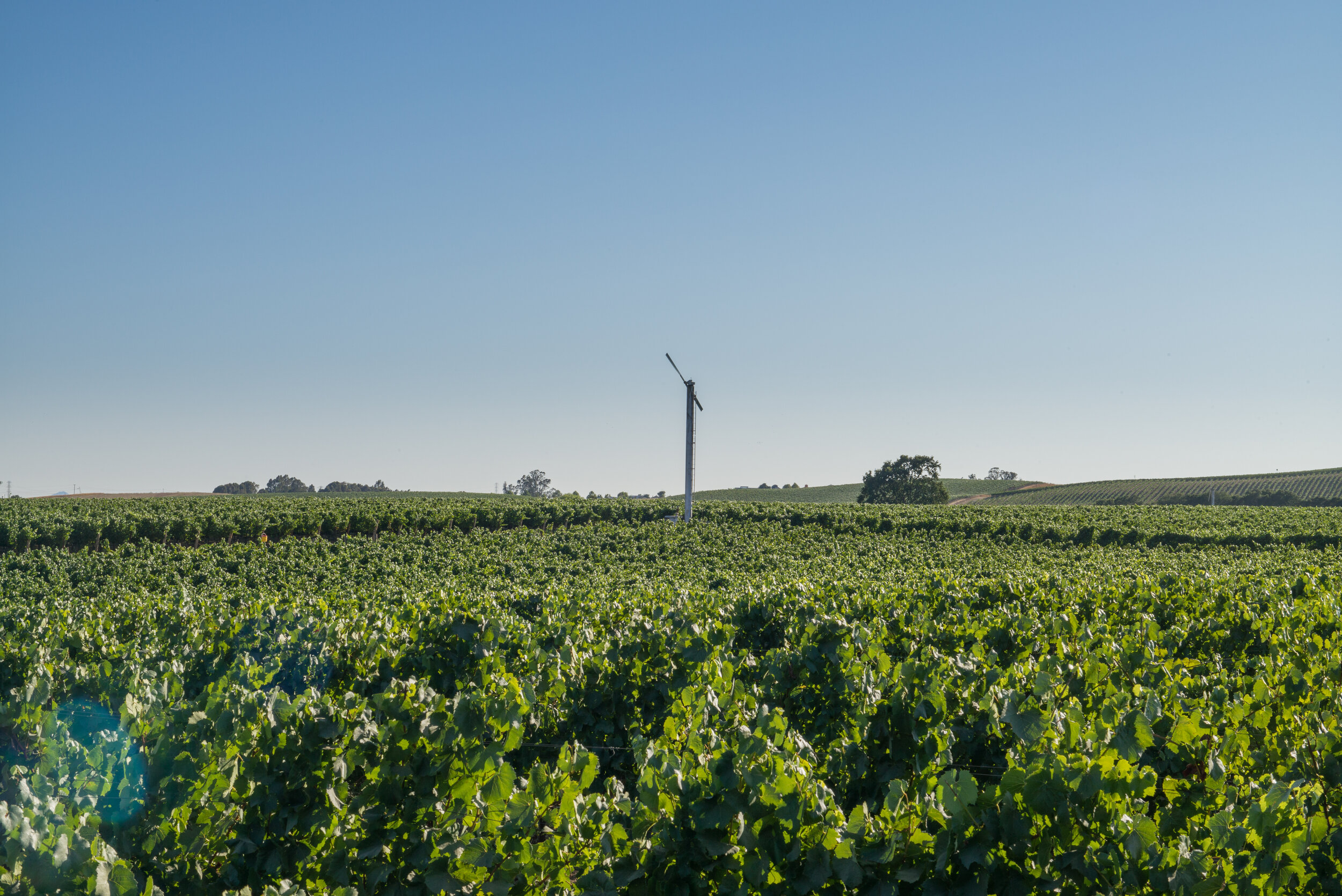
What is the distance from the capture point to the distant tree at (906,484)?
3194 inches

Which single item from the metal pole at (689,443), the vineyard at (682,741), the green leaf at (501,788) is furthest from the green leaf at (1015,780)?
the metal pole at (689,443)

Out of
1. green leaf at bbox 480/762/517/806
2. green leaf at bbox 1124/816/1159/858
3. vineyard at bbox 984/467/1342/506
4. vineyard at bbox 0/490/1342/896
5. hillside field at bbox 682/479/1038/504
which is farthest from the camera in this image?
hillside field at bbox 682/479/1038/504

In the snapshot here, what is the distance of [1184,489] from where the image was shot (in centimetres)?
8556

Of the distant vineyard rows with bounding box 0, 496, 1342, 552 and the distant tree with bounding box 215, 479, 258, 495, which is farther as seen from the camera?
the distant tree with bounding box 215, 479, 258, 495

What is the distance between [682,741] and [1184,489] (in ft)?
327

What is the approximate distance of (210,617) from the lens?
7715 millimetres

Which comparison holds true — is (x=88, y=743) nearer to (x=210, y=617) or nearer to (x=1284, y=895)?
(x=210, y=617)

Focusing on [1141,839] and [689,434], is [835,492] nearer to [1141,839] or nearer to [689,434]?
[689,434]

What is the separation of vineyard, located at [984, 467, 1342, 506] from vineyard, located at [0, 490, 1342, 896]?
76.9 meters

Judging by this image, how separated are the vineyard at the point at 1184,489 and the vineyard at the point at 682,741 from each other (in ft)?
252

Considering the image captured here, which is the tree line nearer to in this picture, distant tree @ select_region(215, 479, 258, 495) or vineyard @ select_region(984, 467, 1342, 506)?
distant tree @ select_region(215, 479, 258, 495)

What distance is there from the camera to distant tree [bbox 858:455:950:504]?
266ft

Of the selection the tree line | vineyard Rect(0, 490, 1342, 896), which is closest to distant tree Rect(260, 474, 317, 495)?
the tree line

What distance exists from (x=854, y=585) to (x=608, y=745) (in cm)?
567
